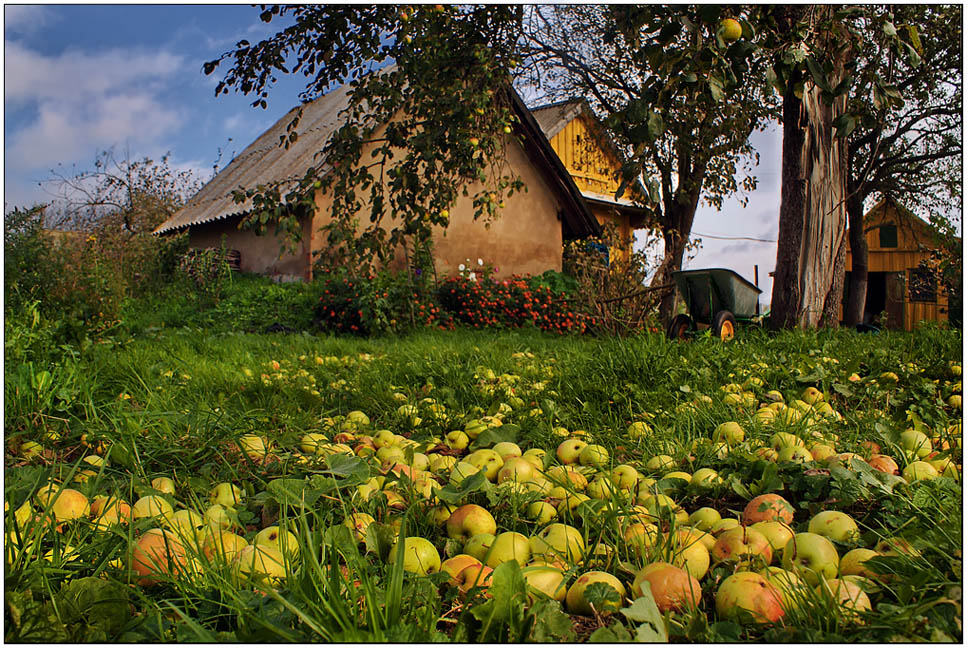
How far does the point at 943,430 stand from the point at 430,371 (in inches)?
104

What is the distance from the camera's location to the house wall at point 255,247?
11750 mm

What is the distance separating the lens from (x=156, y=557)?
1320 mm

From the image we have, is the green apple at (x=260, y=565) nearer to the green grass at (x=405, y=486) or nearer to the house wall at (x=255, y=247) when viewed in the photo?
the green grass at (x=405, y=486)

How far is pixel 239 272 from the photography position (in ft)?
43.0

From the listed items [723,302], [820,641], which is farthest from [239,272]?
[820,641]

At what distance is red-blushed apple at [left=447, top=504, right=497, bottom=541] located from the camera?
1516 mm

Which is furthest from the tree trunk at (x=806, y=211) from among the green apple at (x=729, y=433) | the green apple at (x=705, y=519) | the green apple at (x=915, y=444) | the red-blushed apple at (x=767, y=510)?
the green apple at (x=705, y=519)

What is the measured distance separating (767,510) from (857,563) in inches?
11.5

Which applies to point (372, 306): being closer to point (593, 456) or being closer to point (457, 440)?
point (457, 440)

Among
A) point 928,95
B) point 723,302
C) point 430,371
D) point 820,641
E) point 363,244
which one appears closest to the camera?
point 820,641

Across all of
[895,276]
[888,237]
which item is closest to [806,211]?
[895,276]

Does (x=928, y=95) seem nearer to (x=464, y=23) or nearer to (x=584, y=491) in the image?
(x=464, y=23)

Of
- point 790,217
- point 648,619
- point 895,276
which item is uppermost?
point 895,276

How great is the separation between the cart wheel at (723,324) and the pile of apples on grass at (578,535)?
15.5 feet
